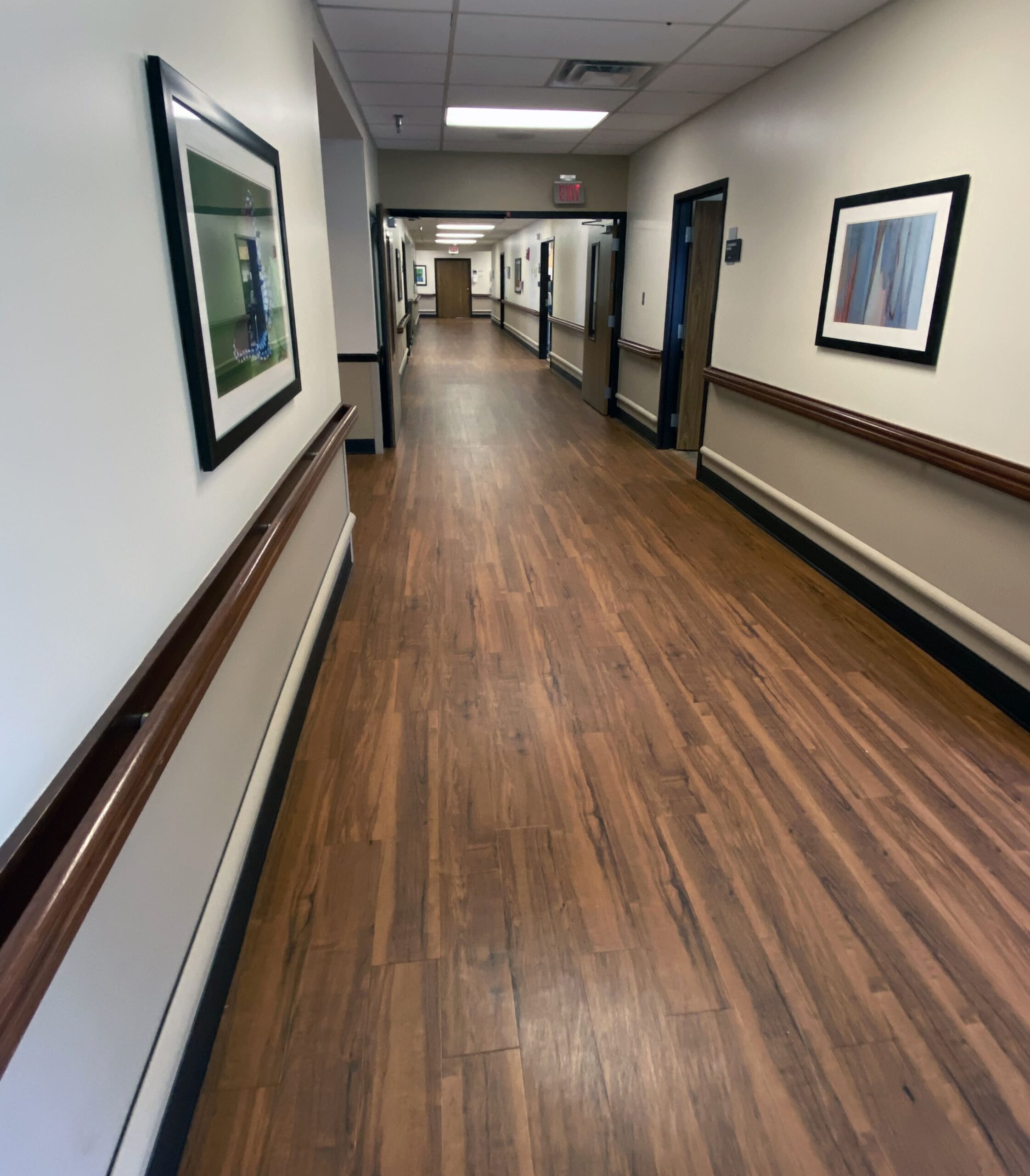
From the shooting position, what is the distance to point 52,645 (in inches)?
33.7

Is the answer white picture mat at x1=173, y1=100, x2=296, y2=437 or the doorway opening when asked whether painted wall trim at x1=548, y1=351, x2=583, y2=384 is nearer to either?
the doorway opening

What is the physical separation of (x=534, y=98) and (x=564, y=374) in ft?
17.1

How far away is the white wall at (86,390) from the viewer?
2.61 feet

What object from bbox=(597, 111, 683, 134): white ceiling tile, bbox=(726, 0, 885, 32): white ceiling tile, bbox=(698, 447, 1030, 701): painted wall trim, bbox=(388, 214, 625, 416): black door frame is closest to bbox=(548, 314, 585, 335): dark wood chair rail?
bbox=(388, 214, 625, 416): black door frame

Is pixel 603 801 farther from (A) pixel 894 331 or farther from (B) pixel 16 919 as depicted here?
(A) pixel 894 331

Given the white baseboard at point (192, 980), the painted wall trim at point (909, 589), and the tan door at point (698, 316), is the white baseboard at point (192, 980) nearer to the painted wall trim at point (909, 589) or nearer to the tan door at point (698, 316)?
the painted wall trim at point (909, 589)

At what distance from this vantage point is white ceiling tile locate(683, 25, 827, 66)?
3068mm

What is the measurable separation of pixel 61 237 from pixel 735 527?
3.56 m

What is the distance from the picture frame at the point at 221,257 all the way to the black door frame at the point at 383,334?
3380mm

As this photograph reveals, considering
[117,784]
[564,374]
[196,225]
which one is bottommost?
[564,374]

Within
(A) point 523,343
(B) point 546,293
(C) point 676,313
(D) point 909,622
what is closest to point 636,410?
(C) point 676,313

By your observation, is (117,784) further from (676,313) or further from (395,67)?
(676,313)

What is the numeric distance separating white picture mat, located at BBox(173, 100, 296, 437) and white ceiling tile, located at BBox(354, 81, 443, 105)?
2353 mm

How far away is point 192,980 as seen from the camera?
4.11 feet
